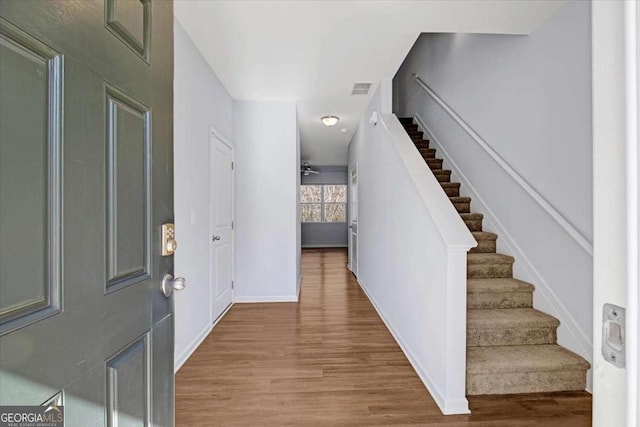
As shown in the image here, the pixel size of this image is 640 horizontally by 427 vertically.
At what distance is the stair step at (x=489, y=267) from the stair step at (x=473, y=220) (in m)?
0.51

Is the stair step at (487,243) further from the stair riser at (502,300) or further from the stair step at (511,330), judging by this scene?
the stair step at (511,330)

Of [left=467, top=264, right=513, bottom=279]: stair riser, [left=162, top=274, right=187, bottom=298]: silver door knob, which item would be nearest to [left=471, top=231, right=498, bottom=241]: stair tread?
[left=467, top=264, right=513, bottom=279]: stair riser

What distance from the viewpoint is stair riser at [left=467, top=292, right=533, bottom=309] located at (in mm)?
2598

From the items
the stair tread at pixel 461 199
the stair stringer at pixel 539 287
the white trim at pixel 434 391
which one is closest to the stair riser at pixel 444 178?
the stair stringer at pixel 539 287

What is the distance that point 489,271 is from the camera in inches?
113

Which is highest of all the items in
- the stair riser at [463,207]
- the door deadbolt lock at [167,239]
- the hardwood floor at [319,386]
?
the stair riser at [463,207]

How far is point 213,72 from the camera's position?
3.25m

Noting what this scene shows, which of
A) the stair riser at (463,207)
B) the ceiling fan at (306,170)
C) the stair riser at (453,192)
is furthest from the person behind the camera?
the ceiling fan at (306,170)

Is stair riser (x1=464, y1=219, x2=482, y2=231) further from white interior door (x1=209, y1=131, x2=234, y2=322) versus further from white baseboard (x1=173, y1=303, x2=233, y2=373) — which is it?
white baseboard (x1=173, y1=303, x2=233, y2=373)
